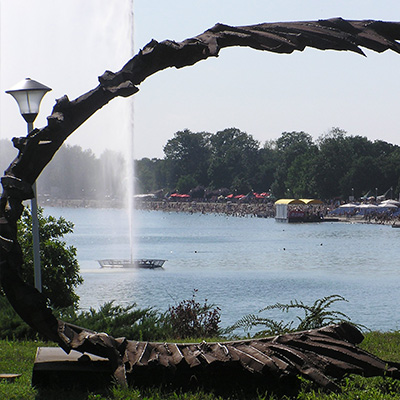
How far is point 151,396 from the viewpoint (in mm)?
6926

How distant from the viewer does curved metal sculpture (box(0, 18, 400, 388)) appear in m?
7.12

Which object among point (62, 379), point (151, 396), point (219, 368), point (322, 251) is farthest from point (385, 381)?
point (322, 251)

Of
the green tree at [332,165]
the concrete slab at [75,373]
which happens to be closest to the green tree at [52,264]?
the concrete slab at [75,373]

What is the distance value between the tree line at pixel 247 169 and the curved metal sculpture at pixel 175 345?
268 feet

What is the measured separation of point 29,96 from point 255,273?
35210mm

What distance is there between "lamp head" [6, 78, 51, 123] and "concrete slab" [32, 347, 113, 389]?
5273 mm

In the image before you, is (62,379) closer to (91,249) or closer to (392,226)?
(91,249)

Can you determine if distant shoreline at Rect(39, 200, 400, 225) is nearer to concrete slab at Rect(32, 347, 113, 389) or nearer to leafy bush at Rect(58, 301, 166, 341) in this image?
leafy bush at Rect(58, 301, 166, 341)

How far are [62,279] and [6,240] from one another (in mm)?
8919

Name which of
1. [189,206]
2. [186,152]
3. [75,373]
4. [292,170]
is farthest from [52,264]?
[186,152]

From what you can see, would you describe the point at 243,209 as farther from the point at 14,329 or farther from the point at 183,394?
the point at 183,394

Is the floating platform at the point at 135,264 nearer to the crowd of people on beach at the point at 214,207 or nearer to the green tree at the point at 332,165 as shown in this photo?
the green tree at the point at 332,165

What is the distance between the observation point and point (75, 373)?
7281 mm

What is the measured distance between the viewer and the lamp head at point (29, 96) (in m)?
11.5
